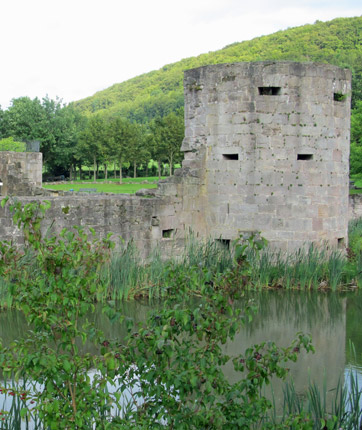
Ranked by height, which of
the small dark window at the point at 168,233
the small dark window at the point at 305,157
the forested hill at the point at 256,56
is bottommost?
the small dark window at the point at 168,233

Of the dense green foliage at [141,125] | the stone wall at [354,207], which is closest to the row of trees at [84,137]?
the dense green foliage at [141,125]

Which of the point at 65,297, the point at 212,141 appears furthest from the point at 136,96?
the point at 65,297

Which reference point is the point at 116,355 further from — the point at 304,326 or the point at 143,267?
the point at 143,267

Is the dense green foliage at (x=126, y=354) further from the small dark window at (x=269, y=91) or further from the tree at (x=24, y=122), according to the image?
the tree at (x=24, y=122)

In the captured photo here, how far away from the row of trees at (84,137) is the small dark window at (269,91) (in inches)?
1427

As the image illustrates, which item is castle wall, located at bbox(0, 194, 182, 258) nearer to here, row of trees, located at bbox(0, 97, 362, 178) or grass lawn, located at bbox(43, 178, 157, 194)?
grass lawn, located at bbox(43, 178, 157, 194)

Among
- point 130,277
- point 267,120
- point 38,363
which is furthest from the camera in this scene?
point 267,120

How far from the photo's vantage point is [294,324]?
368 inches

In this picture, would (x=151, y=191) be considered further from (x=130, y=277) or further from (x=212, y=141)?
(x=130, y=277)

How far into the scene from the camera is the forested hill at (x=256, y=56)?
69.2 metres

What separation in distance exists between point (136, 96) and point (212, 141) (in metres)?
89.6

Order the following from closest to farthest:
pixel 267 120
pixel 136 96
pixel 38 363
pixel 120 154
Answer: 1. pixel 38 363
2. pixel 267 120
3. pixel 120 154
4. pixel 136 96

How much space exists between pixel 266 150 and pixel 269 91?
1.22 m

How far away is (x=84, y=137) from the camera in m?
53.3
